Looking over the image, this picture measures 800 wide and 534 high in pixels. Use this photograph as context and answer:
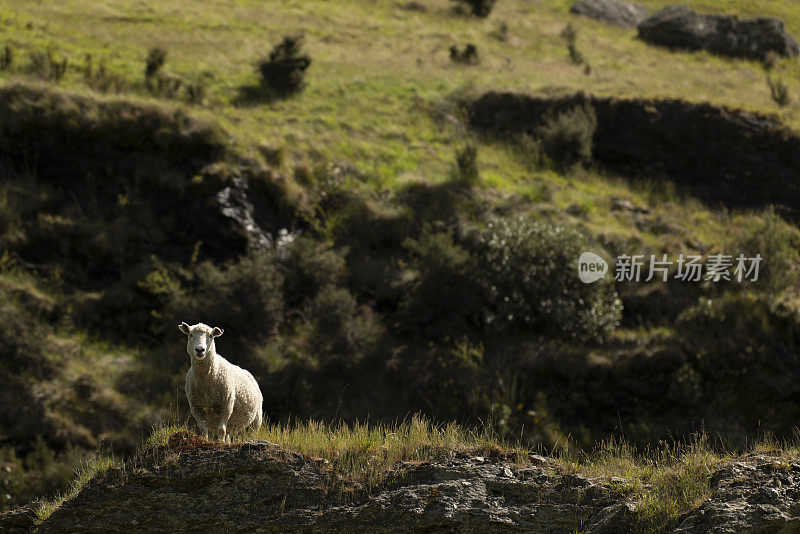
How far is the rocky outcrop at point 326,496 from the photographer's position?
8.60 metres

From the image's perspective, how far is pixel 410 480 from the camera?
29.6 feet

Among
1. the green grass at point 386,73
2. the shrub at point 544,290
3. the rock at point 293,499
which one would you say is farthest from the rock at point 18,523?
the green grass at point 386,73

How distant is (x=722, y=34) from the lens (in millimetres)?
45125

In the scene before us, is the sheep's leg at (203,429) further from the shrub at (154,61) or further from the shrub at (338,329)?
the shrub at (154,61)

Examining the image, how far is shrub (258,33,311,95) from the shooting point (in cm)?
3158

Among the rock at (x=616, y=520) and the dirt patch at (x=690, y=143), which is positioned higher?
the dirt patch at (x=690, y=143)

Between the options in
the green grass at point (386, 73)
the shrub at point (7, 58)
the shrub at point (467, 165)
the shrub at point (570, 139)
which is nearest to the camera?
the shrub at point (7, 58)

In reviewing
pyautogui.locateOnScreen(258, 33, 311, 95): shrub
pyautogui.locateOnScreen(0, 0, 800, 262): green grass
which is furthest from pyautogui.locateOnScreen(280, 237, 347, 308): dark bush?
pyautogui.locateOnScreen(258, 33, 311, 95): shrub

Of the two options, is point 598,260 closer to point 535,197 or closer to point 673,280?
point 673,280

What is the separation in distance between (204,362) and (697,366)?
15.7m

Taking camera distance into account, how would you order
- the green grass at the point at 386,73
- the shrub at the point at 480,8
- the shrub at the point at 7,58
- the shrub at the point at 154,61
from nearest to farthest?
the shrub at the point at 7,58
the green grass at the point at 386,73
the shrub at the point at 154,61
the shrub at the point at 480,8

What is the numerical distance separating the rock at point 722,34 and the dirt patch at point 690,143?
53.8 feet

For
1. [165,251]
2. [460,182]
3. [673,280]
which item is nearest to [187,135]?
[165,251]

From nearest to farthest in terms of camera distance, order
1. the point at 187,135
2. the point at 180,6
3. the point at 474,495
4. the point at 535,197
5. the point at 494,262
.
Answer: the point at 474,495
the point at 494,262
the point at 187,135
the point at 535,197
the point at 180,6
